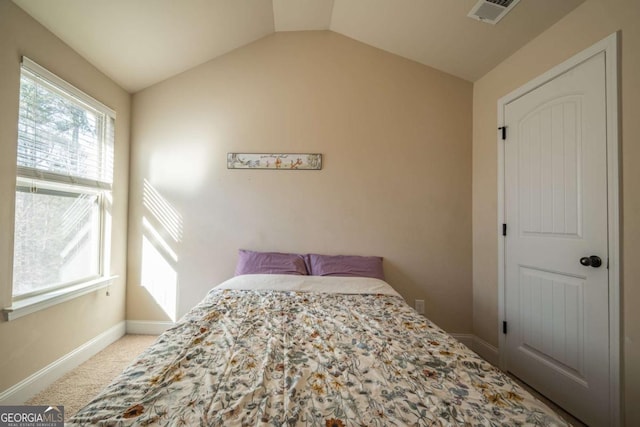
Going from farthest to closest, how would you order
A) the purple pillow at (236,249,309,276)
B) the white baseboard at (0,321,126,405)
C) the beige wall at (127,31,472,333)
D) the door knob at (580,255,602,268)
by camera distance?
the beige wall at (127,31,472,333) → the purple pillow at (236,249,309,276) → the white baseboard at (0,321,126,405) → the door knob at (580,255,602,268)

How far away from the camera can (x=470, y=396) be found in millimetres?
777

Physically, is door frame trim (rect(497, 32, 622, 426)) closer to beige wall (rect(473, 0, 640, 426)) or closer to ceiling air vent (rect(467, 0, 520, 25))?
beige wall (rect(473, 0, 640, 426))

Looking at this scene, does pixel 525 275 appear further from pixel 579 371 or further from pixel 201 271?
pixel 201 271

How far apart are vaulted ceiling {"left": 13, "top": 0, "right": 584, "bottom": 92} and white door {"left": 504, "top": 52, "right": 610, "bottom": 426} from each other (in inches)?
20.8

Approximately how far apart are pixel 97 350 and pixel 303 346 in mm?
2190

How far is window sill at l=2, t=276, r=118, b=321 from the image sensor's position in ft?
4.91

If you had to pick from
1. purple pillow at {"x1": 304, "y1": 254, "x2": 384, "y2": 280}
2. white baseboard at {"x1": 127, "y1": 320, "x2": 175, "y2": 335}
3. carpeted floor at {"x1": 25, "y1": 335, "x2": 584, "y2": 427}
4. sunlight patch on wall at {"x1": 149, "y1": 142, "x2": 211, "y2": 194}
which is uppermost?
sunlight patch on wall at {"x1": 149, "y1": 142, "x2": 211, "y2": 194}

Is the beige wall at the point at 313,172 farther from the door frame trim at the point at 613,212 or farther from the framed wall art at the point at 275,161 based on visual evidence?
the door frame trim at the point at 613,212

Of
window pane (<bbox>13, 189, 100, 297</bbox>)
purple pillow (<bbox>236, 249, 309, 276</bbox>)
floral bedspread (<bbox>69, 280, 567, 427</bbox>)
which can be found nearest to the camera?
floral bedspread (<bbox>69, 280, 567, 427</bbox>)

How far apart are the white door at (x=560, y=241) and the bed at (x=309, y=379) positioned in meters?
1.04

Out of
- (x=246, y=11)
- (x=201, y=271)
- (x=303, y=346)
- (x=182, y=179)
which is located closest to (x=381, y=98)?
(x=246, y=11)

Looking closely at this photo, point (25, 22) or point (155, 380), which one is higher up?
point (25, 22)

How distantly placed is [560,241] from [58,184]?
3527 millimetres

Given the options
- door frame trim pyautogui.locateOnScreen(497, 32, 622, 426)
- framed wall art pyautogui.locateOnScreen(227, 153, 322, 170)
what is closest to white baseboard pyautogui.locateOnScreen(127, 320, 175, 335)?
framed wall art pyautogui.locateOnScreen(227, 153, 322, 170)
